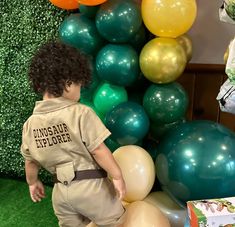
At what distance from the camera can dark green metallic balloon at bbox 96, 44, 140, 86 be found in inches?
59.8

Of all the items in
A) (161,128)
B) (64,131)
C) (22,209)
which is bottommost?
(22,209)

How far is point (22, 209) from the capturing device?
193 cm

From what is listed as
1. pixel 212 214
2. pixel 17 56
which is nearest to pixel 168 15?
pixel 212 214

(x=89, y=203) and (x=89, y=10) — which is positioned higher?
(x=89, y=10)

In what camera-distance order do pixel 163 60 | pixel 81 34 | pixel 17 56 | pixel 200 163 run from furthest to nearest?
1. pixel 17 56
2. pixel 81 34
3. pixel 163 60
4. pixel 200 163

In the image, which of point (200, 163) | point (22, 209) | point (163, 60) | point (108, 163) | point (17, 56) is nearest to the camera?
point (108, 163)

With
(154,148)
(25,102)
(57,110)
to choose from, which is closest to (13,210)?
(25,102)

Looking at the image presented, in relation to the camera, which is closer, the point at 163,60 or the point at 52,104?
the point at 52,104

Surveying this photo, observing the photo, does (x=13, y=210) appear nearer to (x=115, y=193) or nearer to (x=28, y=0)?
(x=115, y=193)

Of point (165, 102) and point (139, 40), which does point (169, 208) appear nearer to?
point (165, 102)

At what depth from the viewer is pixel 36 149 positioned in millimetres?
1229

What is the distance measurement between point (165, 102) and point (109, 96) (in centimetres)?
26

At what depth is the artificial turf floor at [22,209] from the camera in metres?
1.81

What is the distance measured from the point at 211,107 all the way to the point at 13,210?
1.16 m
